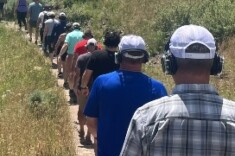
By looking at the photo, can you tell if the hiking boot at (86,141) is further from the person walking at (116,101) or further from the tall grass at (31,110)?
the person walking at (116,101)

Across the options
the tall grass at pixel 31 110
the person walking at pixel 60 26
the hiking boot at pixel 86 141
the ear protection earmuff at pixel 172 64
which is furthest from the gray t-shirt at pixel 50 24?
the ear protection earmuff at pixel 172 64

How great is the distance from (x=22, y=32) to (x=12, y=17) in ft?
14.0

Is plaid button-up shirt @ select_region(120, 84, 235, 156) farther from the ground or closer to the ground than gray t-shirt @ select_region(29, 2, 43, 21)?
farther from the ground

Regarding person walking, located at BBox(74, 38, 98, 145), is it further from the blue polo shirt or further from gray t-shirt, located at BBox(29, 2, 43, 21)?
gray t-shirt, located at BBox(29, 2, 43, 21)

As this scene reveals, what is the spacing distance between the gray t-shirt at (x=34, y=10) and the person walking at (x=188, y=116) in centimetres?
1672

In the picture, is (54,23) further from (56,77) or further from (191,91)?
(191,91)

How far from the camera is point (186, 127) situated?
2.78m

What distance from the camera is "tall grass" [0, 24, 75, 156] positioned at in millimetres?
7812

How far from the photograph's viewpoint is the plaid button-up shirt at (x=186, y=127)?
2773 mm

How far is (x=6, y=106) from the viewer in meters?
10.3

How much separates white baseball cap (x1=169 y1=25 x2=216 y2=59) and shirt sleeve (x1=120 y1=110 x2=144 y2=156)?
0.33 metres

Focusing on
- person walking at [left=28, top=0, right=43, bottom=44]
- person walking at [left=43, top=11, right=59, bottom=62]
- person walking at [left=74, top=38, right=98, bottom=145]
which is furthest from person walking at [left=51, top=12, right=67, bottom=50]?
person walking at [left=74, top=38, right=98, bottom=145]

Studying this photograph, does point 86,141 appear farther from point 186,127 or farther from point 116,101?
point 186,127

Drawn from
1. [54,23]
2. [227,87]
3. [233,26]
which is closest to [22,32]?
[54,23]
